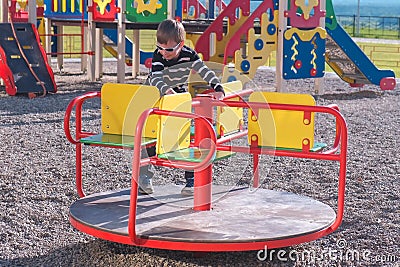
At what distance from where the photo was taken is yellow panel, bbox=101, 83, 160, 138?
417 centimetres

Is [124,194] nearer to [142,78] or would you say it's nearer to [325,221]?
[325,221]

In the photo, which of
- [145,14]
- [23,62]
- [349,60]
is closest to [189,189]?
[23,62]

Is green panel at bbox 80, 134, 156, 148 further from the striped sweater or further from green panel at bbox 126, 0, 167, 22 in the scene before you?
green panel at bbox 126, 0, 167, 22

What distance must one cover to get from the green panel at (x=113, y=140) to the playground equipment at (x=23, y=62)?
6.66m

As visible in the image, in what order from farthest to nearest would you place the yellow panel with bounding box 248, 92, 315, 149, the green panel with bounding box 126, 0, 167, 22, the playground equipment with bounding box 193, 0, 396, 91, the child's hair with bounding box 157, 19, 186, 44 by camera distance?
the green panel with bounding box 126, 0, 167, 22, the playground equipment with bounding box 193, 0, 396, 91, the child's hair with bounding box 157, 19, 186, 44, the yellow panel with bounding box 248, 92, 315, 149

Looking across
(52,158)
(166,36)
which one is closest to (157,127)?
(166,36)

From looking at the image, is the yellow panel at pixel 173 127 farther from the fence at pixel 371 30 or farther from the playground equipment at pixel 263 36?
the fence at pixel 371 30

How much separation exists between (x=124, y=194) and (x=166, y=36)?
999 millimetres

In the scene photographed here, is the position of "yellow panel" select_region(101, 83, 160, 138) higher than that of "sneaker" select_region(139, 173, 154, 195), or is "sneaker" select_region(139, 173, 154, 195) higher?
"yellow panel" select_region(101, 83, 160, 138)

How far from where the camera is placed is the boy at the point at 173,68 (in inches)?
174

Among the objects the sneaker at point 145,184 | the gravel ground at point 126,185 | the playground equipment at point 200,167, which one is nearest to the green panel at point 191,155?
the playground equipment at point 200,167

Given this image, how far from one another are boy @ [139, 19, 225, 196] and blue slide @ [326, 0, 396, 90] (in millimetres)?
7790

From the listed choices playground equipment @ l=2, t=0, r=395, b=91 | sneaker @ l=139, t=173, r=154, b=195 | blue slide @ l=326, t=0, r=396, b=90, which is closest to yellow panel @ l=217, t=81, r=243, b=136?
sneaker @ l=139, t=173, r=154, b=195

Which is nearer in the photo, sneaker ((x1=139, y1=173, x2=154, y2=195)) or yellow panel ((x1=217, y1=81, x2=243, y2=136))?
yellow panel ((x1=217, y1=81, x2=243, y2=136))
